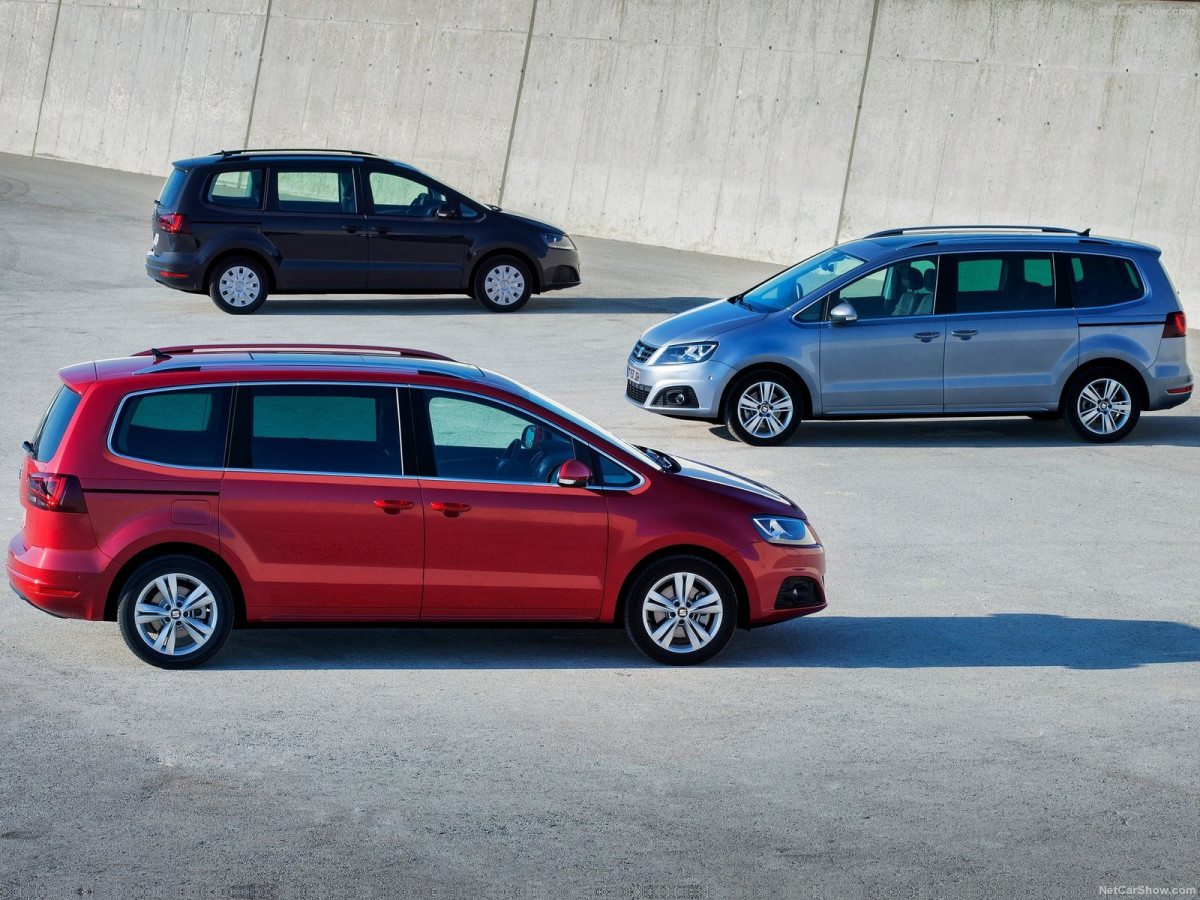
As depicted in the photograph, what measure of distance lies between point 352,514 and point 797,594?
230 centimetres

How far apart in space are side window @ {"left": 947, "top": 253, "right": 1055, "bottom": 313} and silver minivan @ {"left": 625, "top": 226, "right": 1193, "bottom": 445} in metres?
0.01

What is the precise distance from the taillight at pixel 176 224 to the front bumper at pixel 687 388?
714 centimetres

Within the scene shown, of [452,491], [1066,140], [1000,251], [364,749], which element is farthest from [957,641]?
[1066,140]

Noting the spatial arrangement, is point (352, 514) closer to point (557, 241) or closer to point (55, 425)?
point (55, 425)

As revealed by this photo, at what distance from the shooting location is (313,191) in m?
18.9

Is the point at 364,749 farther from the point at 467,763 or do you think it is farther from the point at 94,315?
the point at 94,315

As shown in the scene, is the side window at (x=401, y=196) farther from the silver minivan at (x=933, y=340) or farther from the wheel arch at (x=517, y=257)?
the silver minivan at (x=933, y=340)

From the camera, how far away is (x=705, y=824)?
6273mm

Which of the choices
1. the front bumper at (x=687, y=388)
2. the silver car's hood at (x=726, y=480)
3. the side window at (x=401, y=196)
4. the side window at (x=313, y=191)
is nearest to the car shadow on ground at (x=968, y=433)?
the front bumper at (x=687, y=388)

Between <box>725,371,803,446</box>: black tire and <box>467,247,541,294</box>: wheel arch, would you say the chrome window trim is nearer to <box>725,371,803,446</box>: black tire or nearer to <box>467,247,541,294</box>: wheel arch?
<box>725,371,803,446</box>: black tire

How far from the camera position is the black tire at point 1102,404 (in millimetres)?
14266

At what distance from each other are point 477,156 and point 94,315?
10.9 m

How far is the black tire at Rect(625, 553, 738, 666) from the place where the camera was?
27.2 feet

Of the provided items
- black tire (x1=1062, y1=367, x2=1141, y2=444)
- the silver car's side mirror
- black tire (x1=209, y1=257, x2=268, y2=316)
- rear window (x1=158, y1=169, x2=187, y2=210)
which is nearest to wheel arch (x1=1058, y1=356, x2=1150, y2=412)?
black tire (x1=1062, y1=367, x2=1141, y2=444)
